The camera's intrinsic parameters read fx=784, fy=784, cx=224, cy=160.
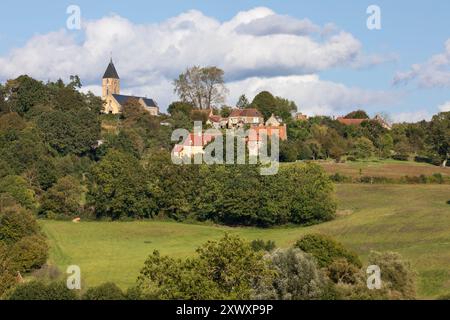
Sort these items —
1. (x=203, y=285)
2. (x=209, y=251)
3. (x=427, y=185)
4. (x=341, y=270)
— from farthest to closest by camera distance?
(x=427, y=185) < (x=341, y=270) < (x=209, y=251) < (x=203, y=285)

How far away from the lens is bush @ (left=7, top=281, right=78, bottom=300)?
1169 inches

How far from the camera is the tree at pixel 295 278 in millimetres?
31594

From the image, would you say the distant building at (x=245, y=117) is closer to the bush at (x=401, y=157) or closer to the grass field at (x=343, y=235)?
the bush at (x=401, y=157)

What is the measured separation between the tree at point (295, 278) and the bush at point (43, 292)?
767cm

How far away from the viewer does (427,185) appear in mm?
77312

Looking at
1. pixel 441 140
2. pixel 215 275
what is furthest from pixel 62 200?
pixel 441 140

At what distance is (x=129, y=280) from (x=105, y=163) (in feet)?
103

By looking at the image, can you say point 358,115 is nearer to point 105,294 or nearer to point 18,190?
point 18,190

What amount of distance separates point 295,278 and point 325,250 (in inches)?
297

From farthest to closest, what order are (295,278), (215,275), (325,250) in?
(325,250)
(295,278)
(215,275)

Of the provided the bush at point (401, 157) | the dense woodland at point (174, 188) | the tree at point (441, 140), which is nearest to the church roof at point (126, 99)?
the dense woodland at point (174, 188)

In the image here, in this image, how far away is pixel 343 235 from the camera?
181ft

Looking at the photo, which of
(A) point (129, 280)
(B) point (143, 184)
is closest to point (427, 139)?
(B) point (143, 184)
